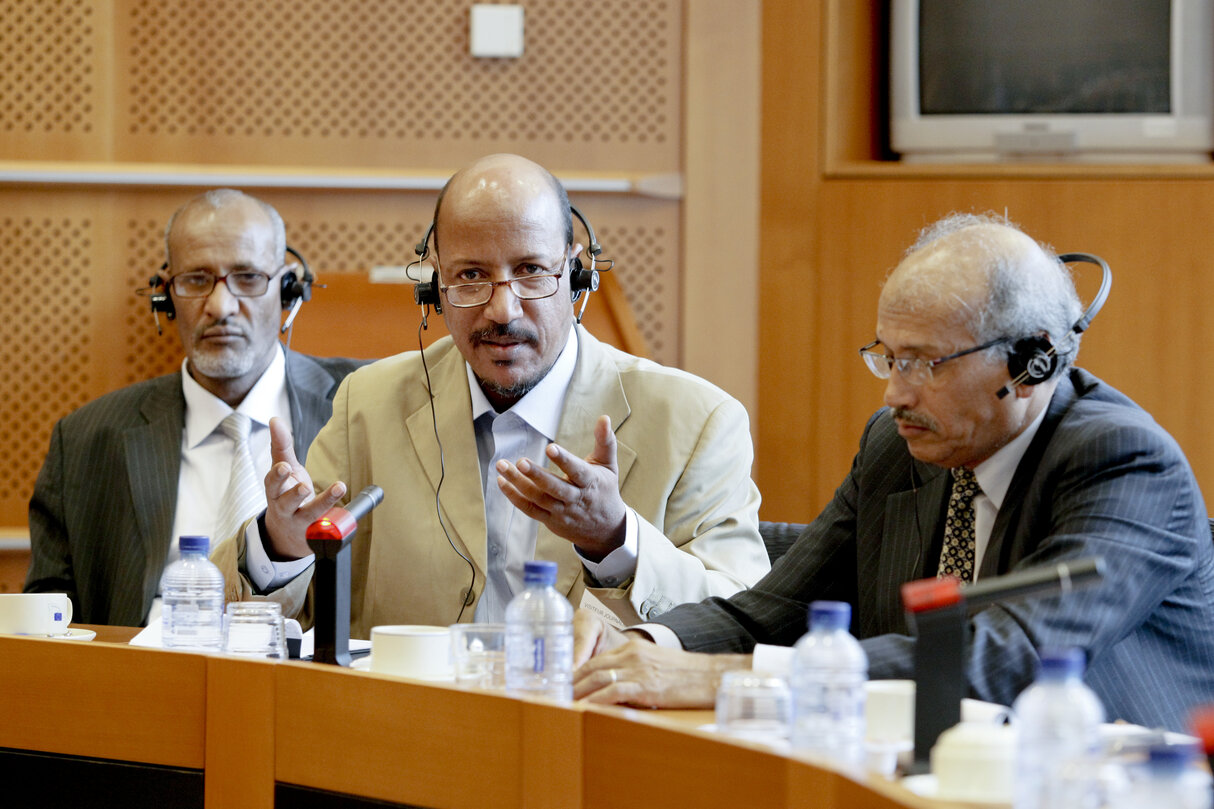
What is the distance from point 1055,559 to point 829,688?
19.0 inches

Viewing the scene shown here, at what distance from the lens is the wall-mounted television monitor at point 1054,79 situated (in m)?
3.80

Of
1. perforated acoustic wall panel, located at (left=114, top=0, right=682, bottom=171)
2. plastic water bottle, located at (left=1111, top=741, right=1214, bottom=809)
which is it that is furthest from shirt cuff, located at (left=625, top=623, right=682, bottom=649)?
perforated acoustic wall panel, located at (left=114, top=0, right=682, bottom=171)

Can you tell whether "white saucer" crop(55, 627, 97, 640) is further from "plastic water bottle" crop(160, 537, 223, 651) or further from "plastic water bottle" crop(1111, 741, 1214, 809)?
"plastic water bottle" crop(1111, 741, 1214, 809)

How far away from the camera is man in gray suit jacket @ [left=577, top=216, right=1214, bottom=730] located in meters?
1.56

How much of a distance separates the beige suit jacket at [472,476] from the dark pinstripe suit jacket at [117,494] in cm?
73

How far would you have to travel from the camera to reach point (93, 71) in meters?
3.93

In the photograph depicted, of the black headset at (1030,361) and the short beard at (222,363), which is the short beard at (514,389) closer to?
the black headset at (1030,361)

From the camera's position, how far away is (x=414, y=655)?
1.60 metres

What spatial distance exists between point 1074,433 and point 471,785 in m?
0.89

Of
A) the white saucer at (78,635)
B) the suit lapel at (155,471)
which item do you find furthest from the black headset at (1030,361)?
the suit lapel at (155,471)

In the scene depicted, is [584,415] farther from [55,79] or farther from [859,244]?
[55,79]

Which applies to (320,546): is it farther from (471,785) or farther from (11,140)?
(11,140)

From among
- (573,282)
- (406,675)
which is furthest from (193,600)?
(573,282)

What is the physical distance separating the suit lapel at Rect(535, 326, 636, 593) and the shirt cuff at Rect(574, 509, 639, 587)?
0.17 meters
